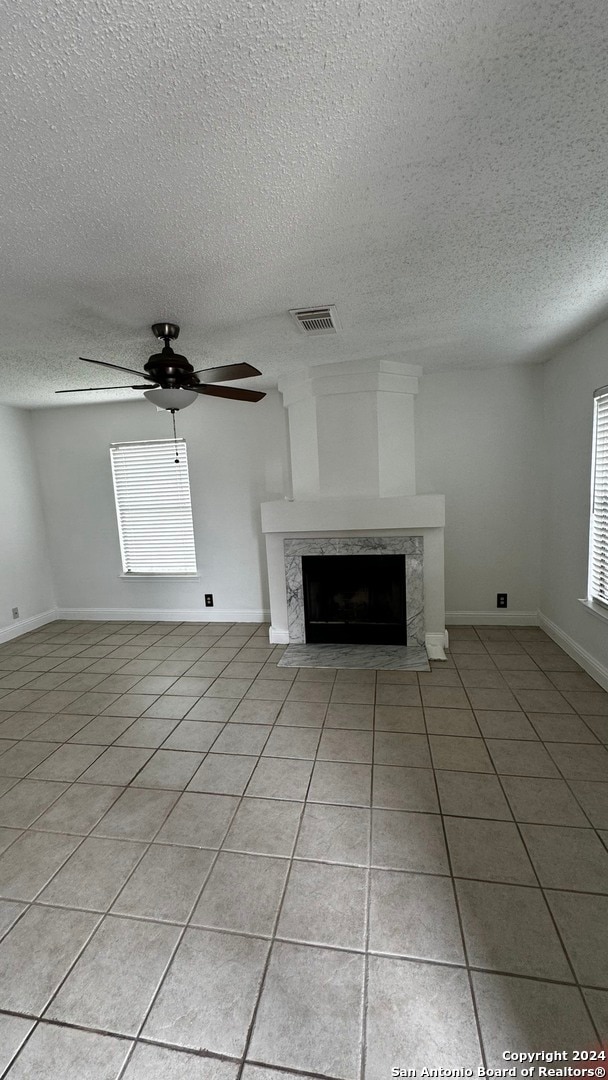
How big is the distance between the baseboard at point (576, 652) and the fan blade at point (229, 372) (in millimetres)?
2960

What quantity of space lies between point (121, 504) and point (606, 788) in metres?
4.77

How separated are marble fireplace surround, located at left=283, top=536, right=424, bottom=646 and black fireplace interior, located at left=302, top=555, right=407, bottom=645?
0.17ft

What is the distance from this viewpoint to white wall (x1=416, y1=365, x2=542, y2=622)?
13.5 feet

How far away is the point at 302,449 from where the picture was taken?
4012 millimetres

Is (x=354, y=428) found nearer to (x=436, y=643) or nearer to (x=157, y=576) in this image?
(x=436, y=643)

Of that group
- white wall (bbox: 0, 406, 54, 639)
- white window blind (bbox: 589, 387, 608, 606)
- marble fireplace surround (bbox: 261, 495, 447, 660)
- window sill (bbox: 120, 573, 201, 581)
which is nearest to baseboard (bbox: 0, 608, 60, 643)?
white wall (bbox: 0, 406, 54, 639)

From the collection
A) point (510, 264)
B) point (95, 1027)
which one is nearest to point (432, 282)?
point (510, 264)

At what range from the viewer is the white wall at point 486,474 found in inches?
162

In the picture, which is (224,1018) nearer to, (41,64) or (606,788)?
(606,788)

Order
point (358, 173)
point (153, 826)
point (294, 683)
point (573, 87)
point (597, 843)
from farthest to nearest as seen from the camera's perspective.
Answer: point (294, 683), point (153, 826), point (597, 843), point (358, 173), point (573, 87)

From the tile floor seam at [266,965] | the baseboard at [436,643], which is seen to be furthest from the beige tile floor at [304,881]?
the baseboard at [436,643]

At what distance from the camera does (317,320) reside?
2.66m

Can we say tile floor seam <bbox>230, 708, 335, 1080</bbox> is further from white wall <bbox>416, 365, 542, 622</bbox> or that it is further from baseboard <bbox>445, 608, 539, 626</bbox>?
white wall <bbox>416, 365, 542, 622</bbox>

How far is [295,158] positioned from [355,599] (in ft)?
10.8
